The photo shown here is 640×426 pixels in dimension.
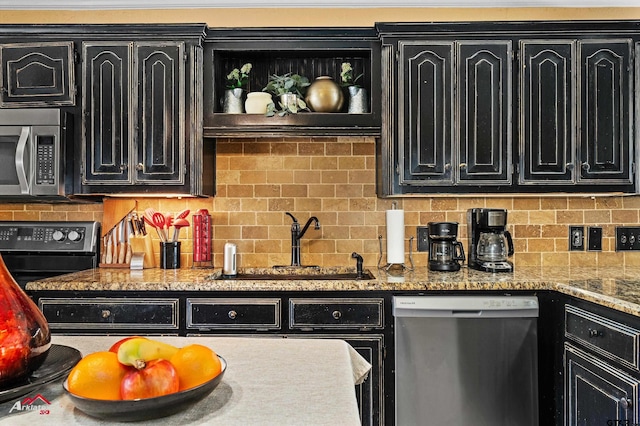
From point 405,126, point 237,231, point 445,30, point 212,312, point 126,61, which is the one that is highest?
point 445,30

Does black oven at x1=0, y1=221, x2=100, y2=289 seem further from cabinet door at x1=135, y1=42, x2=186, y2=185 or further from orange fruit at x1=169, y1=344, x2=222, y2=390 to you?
orange fruit at x1=169, y1=344, x2=222, y2=390

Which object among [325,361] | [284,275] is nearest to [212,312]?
[284,275]

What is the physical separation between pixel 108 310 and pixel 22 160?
98 cm

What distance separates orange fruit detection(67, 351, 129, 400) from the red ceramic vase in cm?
11

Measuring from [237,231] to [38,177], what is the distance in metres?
1.15

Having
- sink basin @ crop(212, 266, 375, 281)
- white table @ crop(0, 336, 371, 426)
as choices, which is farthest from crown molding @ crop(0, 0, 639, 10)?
white table @ crop(0, 336, 371, 426)

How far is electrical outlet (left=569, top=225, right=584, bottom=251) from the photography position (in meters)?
2.90

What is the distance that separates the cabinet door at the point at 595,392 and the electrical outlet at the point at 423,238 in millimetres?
1042

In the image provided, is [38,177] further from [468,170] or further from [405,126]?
[468,170]

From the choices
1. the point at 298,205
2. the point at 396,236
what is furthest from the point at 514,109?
the point at 298,205

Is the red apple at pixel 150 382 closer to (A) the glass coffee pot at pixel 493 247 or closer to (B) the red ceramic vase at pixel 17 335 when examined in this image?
(B) the red ceramic vase at pixel 17 335

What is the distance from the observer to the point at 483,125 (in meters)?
2.61

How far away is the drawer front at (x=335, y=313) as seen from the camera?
230cm

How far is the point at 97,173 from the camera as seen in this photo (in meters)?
2.63
